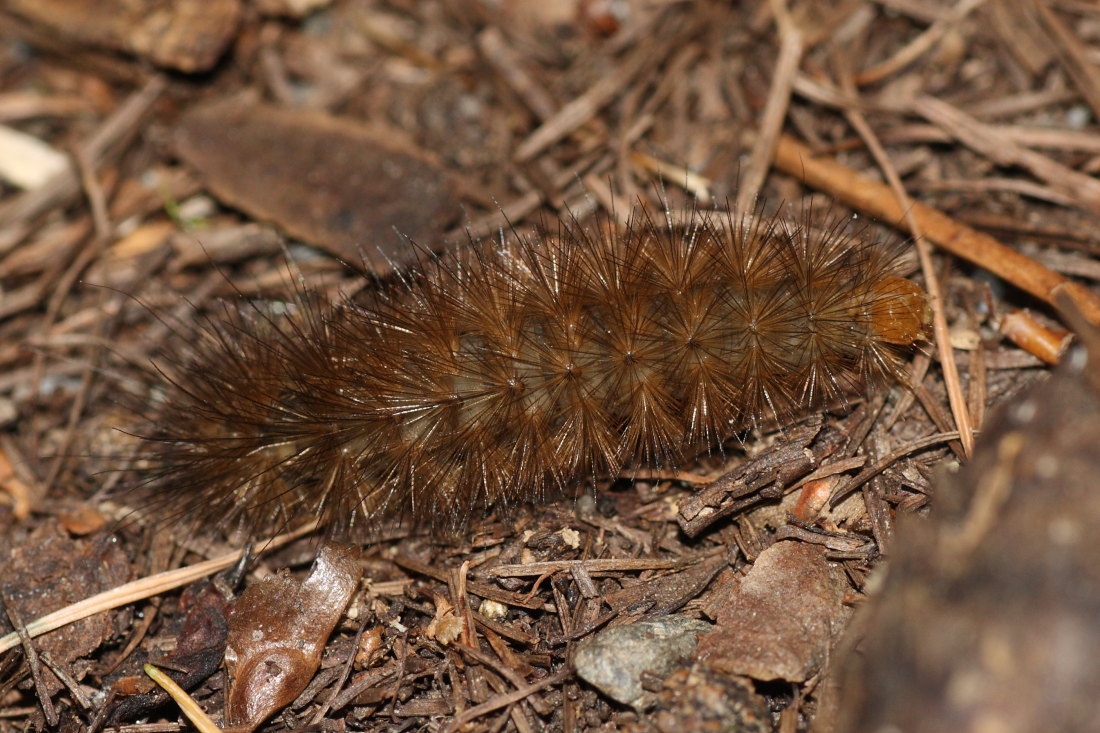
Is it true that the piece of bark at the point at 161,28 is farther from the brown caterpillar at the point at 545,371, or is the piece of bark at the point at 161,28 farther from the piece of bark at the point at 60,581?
the piece of bark at the point at 60,581

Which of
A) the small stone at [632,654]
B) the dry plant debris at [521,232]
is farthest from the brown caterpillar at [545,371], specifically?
the small stone at [632,654]

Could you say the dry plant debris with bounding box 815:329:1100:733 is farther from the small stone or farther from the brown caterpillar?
the brown caterpillar

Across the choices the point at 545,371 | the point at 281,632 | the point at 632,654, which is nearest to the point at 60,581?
the point at 281,632

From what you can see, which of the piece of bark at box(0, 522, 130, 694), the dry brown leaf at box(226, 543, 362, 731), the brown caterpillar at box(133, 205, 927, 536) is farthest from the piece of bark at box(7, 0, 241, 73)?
the dry brown leaf at box(226, 543, 362, 731)

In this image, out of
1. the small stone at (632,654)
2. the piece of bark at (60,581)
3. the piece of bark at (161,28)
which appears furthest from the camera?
the piece of bark at (161,28)

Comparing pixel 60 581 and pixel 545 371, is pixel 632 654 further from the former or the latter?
pixel 60 581

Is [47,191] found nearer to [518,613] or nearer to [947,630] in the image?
[518,613]

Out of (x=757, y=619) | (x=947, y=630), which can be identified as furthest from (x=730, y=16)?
(x=947, y=630)
